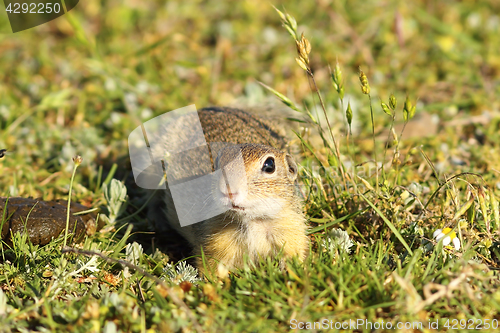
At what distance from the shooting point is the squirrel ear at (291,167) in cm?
368

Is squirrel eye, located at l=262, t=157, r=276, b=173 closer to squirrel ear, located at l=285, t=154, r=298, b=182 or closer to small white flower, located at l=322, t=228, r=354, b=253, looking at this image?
squirrel ear, located at l=285, t=154, r=298, b=182

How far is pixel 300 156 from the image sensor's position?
4.77m

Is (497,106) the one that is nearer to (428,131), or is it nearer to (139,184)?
(428,131)

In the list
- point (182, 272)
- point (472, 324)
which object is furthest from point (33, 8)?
point (472, 324)

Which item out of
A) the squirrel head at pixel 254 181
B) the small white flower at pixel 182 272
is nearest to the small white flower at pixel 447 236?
the squirrel head at pixel 254 181

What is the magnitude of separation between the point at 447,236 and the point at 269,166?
4.23 ft

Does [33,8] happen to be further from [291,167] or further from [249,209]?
[249,209]

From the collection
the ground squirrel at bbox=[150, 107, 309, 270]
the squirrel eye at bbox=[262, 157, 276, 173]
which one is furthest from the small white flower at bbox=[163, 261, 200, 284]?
the squirrel eye at bbox=[262, 157, 276, 173]

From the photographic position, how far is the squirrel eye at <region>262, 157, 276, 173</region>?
3400 millimetres

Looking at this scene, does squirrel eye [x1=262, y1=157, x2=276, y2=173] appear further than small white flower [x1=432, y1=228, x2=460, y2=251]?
Yes

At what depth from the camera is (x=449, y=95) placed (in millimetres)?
6203

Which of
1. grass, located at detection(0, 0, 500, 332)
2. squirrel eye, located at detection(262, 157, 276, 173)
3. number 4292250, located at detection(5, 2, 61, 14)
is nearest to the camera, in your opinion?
grass, located at detection(0, 0, 500, 332)

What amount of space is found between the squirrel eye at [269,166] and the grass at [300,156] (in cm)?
33

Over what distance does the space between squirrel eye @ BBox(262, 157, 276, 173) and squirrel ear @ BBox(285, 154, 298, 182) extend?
0.24 metres
